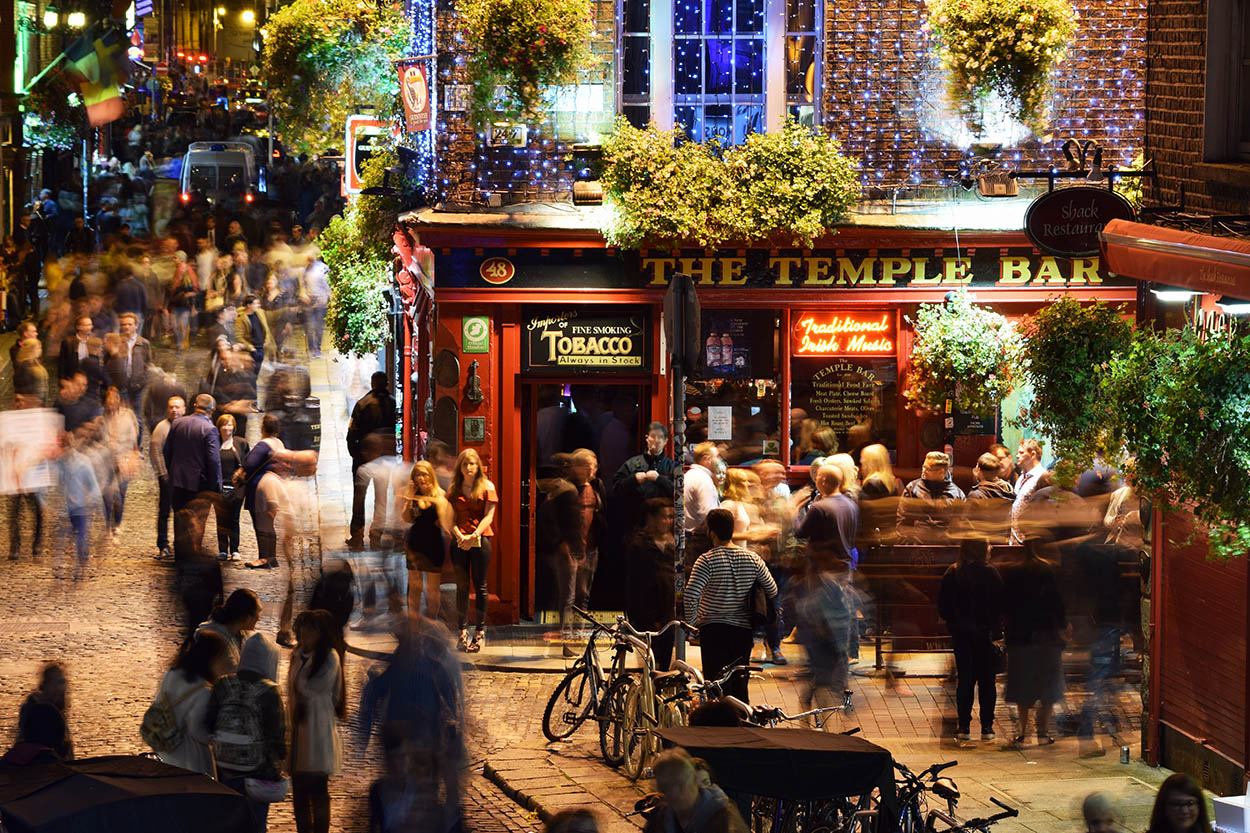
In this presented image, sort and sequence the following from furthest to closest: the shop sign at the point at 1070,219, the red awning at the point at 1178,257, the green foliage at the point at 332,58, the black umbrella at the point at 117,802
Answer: the green foliage at the point at 332,58 → the shop sign at the point at 1070,219 → the red awning at the point at 1178,257 → the black umbrella at the point at 117,802

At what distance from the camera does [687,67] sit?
18453 millimetres

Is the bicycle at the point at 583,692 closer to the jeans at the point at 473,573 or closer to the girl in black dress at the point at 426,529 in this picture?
A: the girl in black dress at the point at 426,529

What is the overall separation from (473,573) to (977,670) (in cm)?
509

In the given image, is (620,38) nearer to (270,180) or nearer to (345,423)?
(345,423)

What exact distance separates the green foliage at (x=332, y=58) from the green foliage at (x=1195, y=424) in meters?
12.0

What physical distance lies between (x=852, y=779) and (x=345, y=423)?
18592 millimetres

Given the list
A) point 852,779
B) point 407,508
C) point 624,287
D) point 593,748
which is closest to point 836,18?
point 624,287

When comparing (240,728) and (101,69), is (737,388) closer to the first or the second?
(240,728)

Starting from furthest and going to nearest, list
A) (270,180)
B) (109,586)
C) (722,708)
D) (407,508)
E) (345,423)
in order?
(270,180), (345,423), (109,586), (407,508), (722,708)

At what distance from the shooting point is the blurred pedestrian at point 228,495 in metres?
18.3

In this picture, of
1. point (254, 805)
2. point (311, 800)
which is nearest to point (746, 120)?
point (311, 800)

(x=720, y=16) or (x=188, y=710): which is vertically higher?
(x=720, y=16)

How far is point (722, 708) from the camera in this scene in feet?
33.5

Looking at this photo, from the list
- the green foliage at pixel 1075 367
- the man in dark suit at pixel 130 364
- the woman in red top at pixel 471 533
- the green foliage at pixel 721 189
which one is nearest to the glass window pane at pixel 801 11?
the green foliage at pixel 721 189
